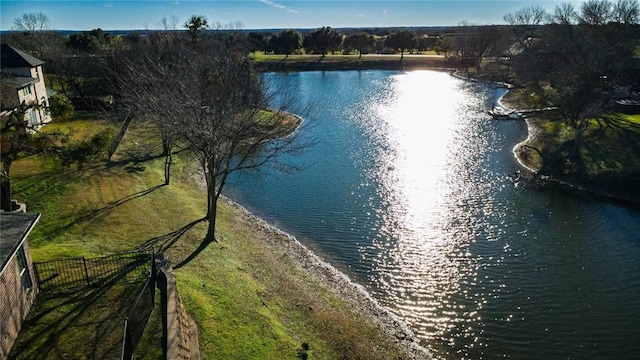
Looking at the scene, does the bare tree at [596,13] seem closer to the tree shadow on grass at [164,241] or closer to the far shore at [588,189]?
the far shore at [588,189]

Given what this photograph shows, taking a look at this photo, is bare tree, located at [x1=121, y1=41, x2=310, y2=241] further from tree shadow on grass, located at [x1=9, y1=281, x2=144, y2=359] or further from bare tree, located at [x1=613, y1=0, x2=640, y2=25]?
bare tree, located at [x1=613, y1=0, x2=640, y2=25]

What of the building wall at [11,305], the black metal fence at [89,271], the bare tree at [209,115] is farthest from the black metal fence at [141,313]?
the bare tree at [209,115]

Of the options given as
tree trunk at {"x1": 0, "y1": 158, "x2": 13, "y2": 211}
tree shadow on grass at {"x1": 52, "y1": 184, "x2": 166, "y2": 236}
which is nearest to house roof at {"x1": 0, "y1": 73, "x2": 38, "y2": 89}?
tree shadow on grass at {"x1": 52, "y1": 184, "x2": 166, "y2": 236}

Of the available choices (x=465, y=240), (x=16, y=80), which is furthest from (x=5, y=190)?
(x=465, y=240)

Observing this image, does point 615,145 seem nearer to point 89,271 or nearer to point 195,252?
point 195,252

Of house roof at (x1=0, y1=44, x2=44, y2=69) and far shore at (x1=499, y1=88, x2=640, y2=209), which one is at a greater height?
house roof at (x1=0, y1=44, x2=44, y2=69)

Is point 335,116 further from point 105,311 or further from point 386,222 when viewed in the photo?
point 105,311
